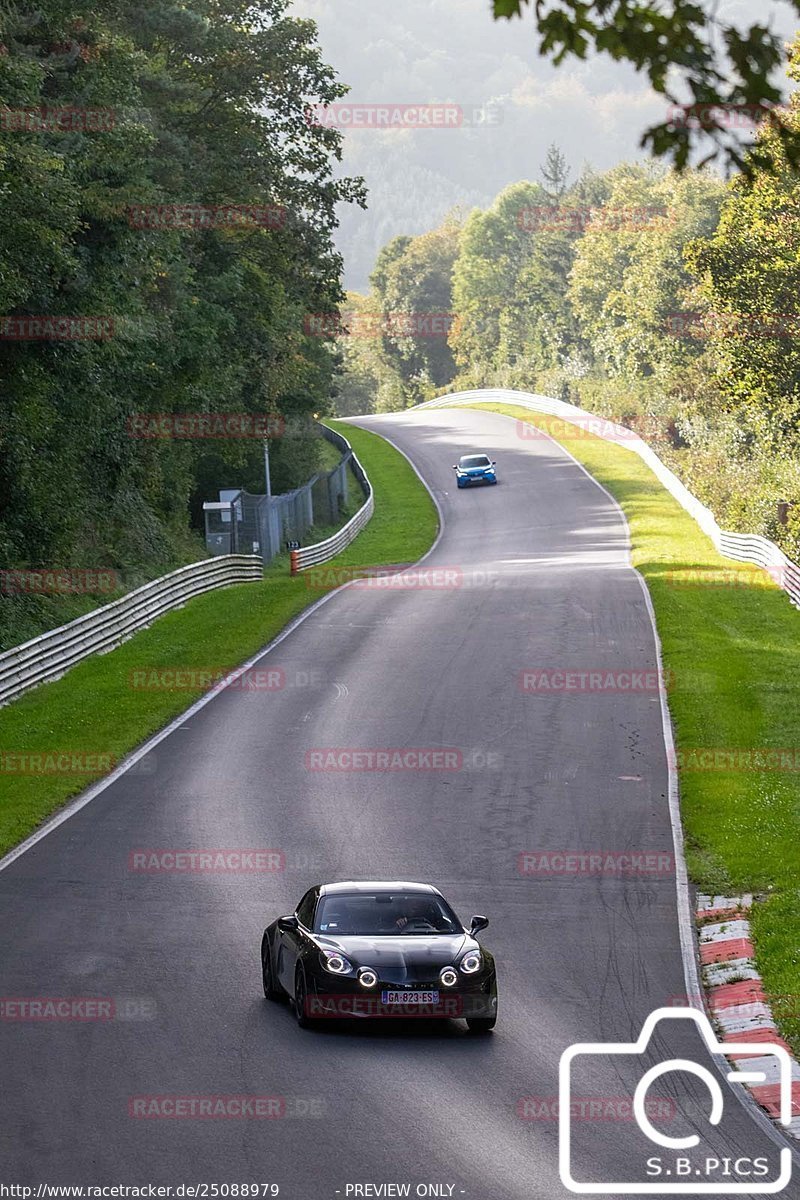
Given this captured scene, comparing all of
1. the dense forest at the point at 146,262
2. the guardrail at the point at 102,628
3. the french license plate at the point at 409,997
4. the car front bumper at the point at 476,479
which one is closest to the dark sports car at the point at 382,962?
the french license plate at the point at 409,997

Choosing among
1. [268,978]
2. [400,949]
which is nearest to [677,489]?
[268,978]

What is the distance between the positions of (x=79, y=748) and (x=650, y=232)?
100 meters

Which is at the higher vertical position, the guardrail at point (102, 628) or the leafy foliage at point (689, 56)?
the leafy foliage at point (689, 56)

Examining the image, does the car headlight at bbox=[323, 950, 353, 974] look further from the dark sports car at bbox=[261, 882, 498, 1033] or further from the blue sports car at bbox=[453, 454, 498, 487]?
the blue sports car at bbox=[453, 454, 498, 487]

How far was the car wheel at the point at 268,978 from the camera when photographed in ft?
43.9

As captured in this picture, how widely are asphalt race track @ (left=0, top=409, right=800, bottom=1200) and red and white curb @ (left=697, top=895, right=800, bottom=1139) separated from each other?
341 mm

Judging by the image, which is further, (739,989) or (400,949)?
(739,989)

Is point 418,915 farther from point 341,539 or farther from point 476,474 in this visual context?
point 476,474

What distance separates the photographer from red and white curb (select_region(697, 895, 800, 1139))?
1141 centimetres

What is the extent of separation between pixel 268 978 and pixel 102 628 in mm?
21215

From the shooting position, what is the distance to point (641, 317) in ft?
337

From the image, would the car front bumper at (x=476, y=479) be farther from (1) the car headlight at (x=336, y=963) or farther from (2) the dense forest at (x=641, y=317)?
(1) the car headlight at (x=336, y=963)

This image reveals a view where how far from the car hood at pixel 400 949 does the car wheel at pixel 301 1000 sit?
1.05 ft

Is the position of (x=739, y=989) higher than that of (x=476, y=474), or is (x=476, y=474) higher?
(x=476, y=474)
